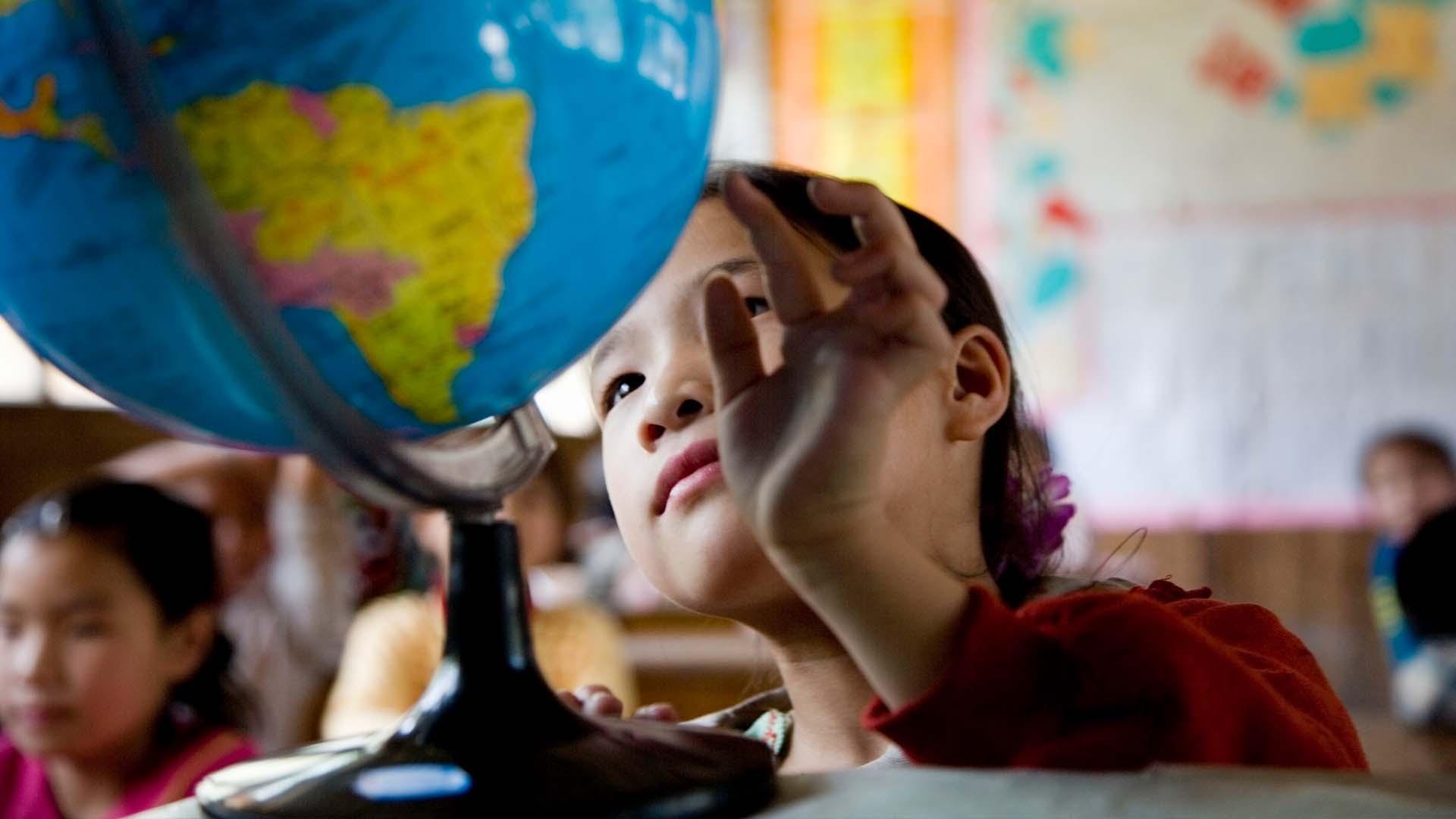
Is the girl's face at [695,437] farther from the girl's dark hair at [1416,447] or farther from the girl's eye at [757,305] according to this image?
the girl's dark hair at [1416,447]

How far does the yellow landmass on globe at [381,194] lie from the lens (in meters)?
0.49

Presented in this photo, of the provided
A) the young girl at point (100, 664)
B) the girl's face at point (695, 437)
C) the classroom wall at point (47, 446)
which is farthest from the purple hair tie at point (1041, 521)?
the classroom wall at point (47, 446)

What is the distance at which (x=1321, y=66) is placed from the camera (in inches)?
157

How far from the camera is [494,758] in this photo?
1.71ft

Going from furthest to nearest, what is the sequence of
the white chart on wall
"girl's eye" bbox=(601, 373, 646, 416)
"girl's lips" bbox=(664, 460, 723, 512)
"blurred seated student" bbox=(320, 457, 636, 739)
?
the white chart on wall < "blurred seated student" bbox=(320, 457, 636, 739) < "girl's eye" bbox=(601, 373, 646, 416) < "girl's lips" bbox=(664, 460, 723, 512)

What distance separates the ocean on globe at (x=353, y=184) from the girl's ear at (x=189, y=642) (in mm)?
1220

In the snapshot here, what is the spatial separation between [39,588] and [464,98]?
131cm

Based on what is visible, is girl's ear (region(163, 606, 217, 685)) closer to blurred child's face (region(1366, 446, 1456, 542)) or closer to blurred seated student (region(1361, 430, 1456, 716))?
blurred seated student (region(1361, 430, 1456, 716))

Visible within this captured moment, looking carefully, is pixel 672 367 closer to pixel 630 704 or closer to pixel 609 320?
pixel 609 320

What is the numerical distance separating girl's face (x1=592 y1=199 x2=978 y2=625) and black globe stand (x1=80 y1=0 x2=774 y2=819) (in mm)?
140

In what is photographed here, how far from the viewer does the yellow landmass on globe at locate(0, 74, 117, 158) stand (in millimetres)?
500

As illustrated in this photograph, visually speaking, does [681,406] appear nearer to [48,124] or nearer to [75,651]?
[48,124]

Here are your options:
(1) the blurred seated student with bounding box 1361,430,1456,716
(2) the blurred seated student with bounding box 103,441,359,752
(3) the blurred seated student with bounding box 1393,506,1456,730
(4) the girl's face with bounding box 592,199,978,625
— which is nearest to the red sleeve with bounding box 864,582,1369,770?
(4) the girl's face with bounding box 592,199,978,625

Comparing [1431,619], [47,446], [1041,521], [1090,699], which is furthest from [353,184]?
[47,446]
